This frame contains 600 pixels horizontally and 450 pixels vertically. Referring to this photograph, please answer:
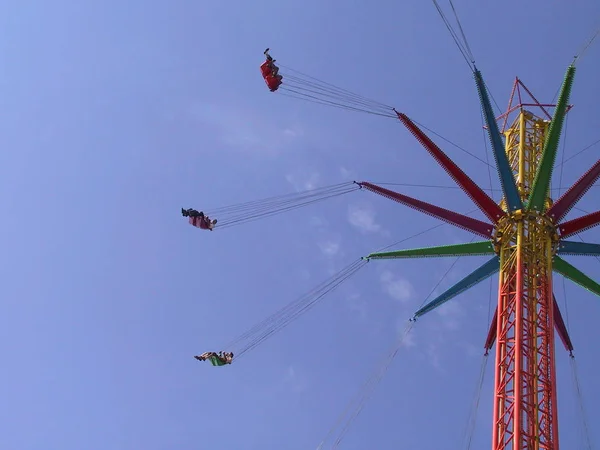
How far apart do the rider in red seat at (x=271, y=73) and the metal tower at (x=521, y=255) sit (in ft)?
20.7

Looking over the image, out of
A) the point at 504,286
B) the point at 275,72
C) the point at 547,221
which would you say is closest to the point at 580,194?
the point at 547,221

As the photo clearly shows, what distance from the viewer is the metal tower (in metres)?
34.5

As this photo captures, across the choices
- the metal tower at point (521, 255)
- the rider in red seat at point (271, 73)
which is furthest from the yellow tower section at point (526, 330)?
the rider in red seat at point (271, 73)

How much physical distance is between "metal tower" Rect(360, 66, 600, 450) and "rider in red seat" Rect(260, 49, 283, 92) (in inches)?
248

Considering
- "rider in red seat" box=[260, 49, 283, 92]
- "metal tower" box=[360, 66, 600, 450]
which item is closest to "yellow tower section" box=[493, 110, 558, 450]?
"metal tower" box=[360, 66, 600, 450]

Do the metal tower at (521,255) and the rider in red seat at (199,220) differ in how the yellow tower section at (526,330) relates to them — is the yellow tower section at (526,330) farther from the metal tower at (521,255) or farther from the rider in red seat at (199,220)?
the rider in red seat at (199,220)

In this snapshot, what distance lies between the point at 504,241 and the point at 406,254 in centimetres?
428

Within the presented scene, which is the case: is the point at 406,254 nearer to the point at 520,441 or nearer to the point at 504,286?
the point at 504,286

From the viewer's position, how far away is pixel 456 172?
124ft

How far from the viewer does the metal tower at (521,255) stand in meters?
34.5

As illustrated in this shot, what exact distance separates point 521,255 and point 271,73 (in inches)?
558

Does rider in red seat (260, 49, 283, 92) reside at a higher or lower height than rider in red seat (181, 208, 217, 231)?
higher

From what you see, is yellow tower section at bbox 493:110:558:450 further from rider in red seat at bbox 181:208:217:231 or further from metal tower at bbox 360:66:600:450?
rider in red seat at bbox 181:208:217:231

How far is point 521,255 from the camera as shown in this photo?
37.6 meters
